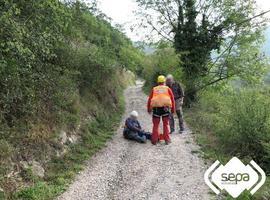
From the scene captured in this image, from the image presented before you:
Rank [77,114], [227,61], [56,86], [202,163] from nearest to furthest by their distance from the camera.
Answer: [202,163] → [56,86] → [77,114] → [227,61]

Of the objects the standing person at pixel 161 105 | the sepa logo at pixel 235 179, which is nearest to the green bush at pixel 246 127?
the standing person at pixel 161 105

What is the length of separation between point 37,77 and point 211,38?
17869mm

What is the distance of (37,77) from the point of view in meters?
11.8

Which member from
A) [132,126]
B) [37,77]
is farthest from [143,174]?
[37,77]

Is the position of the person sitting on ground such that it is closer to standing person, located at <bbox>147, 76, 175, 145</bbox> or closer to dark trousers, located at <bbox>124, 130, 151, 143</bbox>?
dark trousers, located at <bbox>124, 130, 151, 143</bbox>

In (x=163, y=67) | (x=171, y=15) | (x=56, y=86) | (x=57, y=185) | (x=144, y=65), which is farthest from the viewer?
(x=144, y=65)

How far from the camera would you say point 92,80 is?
17.9 meters

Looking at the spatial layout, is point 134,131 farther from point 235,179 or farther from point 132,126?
point 235,179

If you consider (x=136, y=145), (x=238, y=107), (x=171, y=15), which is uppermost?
(x=171, y=15)

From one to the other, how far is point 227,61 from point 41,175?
85.4ft

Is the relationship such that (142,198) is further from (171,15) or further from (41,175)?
(171,15)

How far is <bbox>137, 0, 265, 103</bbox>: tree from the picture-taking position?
1053 inches

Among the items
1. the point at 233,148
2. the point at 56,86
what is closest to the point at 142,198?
the point at 233,148

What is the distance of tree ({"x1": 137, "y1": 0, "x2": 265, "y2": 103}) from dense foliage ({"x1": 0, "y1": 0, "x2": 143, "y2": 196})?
10.3 metres
